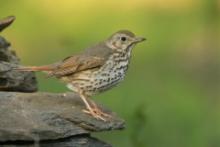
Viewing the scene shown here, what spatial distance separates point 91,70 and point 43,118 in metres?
0.74

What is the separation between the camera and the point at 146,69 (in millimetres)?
15508

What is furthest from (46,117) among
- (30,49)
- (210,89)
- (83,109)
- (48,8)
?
(48,8)

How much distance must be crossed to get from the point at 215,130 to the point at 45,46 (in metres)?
3.27

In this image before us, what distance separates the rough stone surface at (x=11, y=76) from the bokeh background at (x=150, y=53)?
59.4 inches

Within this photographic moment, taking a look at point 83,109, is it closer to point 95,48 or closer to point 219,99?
point 95,48

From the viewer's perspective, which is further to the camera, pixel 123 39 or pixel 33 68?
pixel 123 39

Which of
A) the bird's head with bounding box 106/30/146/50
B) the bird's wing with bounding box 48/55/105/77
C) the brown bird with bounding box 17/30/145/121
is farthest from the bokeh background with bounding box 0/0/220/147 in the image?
the bird's wing with bounding box 48/55/105/77

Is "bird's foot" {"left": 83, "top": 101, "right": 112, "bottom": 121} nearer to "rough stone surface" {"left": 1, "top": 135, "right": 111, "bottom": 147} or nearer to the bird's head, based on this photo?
"rough stone surface" {"left": 1, "top": 135, "right": 111, "bottom": 147}

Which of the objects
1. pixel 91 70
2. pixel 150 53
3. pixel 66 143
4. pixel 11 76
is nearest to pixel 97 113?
pixel 91 70

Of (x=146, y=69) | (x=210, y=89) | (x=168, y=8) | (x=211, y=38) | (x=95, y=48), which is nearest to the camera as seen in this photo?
(x=95, y=48)

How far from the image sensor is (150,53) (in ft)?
53.2

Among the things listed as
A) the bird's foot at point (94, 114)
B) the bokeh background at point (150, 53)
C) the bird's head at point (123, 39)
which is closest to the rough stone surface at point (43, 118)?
the bird's foot at point (94, 114)

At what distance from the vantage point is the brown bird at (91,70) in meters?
10.1

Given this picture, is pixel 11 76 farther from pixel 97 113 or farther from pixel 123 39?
pixel 123 39
